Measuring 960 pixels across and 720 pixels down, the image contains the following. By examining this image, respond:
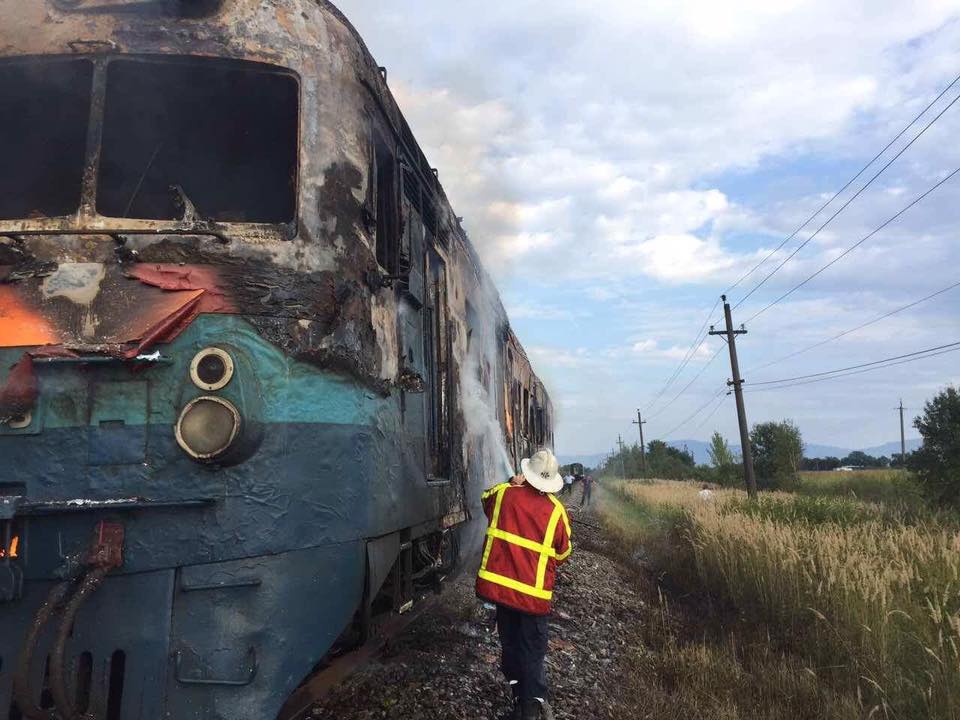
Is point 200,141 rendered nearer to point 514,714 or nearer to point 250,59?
point 250,59

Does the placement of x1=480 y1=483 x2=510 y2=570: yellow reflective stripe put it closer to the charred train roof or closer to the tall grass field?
the charred train roof

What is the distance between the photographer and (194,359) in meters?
2.72

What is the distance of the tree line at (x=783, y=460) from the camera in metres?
21.6

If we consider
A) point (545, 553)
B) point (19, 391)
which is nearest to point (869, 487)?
point (545, 553)

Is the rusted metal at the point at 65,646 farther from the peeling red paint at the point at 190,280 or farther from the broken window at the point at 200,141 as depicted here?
Answer: the broken window at the point at 200,141

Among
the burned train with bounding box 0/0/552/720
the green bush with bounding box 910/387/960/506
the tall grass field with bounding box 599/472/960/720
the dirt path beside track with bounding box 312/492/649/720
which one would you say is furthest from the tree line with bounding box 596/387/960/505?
the burned train with bounding box 0/0/552/720

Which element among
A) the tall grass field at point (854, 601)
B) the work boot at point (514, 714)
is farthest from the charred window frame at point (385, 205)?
the tall grass field at point (854, 601)

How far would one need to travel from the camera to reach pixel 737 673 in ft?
16.9

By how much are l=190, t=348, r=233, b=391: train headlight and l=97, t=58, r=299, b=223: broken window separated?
69cm

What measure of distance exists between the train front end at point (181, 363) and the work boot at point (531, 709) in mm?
1383

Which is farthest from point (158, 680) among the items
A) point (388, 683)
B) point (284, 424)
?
point (388, 683)

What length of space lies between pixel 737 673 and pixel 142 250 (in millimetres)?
4802

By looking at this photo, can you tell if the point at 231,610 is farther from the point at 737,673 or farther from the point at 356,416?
the point at 737,673

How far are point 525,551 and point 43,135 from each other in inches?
129
